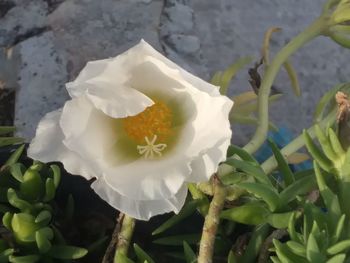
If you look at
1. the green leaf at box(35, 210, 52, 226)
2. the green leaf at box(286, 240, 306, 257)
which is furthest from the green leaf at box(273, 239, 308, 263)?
the green leaf at box(35, 210, 52, 226)

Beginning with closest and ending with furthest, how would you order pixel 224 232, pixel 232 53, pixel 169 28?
Answer: 1. pixel 224 232
2. pixel 169 28
3. pixel 232 53

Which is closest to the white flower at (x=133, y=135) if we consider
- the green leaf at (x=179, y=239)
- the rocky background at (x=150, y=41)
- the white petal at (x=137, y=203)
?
the white petal at (x=137, y=203)

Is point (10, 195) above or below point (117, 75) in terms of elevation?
below

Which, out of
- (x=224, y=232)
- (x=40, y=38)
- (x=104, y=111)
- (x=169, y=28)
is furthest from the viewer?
(x=169, y=28)

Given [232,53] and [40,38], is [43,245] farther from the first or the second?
[232,53]

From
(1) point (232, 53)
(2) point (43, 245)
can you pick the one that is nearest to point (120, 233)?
(2) point (43, 245)

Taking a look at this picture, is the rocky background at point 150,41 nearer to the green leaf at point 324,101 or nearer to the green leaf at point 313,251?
the green leaf at point 324,101
